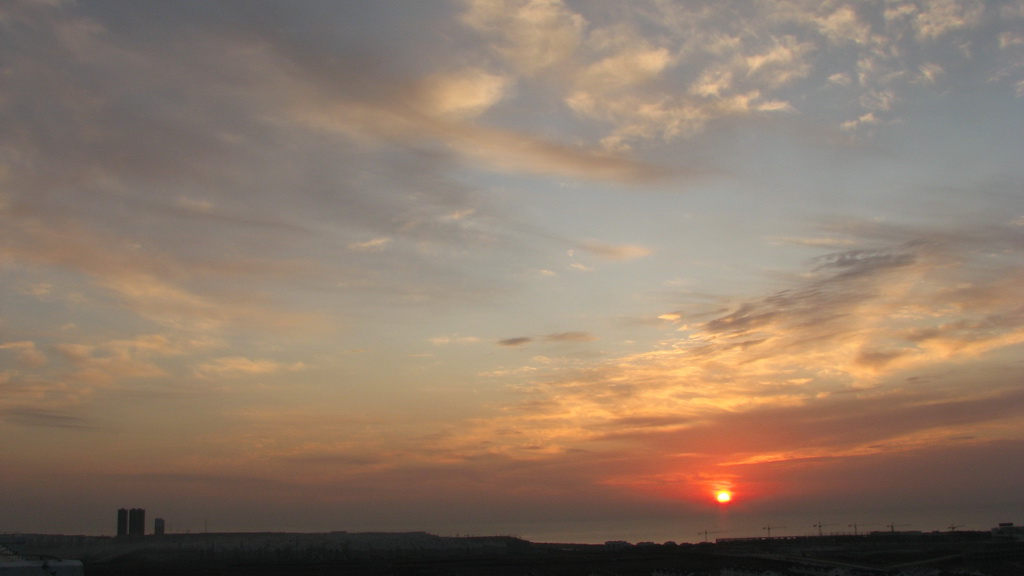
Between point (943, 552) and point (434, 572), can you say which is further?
point (943, 552)

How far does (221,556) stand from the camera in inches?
3858

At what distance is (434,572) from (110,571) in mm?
30255

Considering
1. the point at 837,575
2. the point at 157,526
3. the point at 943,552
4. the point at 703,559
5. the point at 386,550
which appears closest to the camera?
the point at 837,575

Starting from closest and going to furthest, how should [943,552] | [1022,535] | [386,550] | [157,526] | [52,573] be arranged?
[52,573] → [943,552] → [386,550] → [1022,535] → [157,526]

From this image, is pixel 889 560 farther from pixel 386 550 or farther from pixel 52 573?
pixel 52 573

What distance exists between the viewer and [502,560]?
8169 cm

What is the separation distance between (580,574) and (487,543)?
63.8 m

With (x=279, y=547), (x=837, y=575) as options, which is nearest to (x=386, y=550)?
(x=279, y=547)

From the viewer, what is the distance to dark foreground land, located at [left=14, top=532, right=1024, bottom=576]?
67125 mm

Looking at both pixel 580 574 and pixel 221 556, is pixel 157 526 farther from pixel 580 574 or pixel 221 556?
pixel 580 574

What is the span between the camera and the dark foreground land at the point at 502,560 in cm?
6712

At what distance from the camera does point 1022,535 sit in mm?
117688

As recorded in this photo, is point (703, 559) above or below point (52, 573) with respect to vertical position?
below

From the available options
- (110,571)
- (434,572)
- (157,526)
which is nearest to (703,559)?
(434,572)
